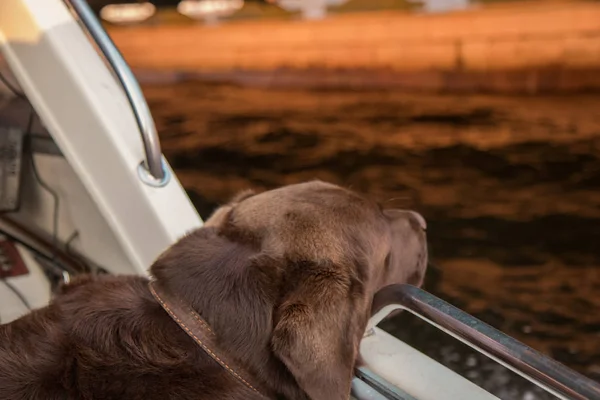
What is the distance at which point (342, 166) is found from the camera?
18.0 feet

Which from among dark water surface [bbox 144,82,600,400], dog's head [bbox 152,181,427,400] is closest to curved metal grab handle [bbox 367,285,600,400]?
dog's head [bbox 152,181,427,400]

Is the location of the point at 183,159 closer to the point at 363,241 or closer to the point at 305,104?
the point at 305,104

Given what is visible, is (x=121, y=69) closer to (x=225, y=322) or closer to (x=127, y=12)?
(x=225, y=322)

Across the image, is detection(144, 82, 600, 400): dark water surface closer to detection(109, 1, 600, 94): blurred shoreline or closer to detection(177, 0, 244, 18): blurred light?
detection(109, 1, 600, 94): blurred shoreline

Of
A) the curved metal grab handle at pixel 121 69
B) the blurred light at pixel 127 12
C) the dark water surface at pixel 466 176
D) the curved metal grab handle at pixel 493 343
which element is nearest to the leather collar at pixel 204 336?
the curved metal grab handle at pixel 493 343

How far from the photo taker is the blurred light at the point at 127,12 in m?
12.1

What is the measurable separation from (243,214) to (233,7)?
10405mm

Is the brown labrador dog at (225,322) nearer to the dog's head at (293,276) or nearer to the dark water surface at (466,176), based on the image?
the dog's head at (293,276)

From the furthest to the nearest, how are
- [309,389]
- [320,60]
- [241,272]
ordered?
[320,60] → [241,272] → [309,389]

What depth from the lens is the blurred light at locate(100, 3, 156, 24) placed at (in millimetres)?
12148

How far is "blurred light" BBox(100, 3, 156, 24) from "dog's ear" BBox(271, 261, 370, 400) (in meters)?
12.0

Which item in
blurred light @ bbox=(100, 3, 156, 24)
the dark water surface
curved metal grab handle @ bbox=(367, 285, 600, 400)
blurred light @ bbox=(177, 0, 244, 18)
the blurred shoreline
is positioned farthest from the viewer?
blurred light @ bbox=(100, 3, 156, 24)

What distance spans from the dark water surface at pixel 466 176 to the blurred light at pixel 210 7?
2.88 meters

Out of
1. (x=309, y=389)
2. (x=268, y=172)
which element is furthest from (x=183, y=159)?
(x=309, y=389)
